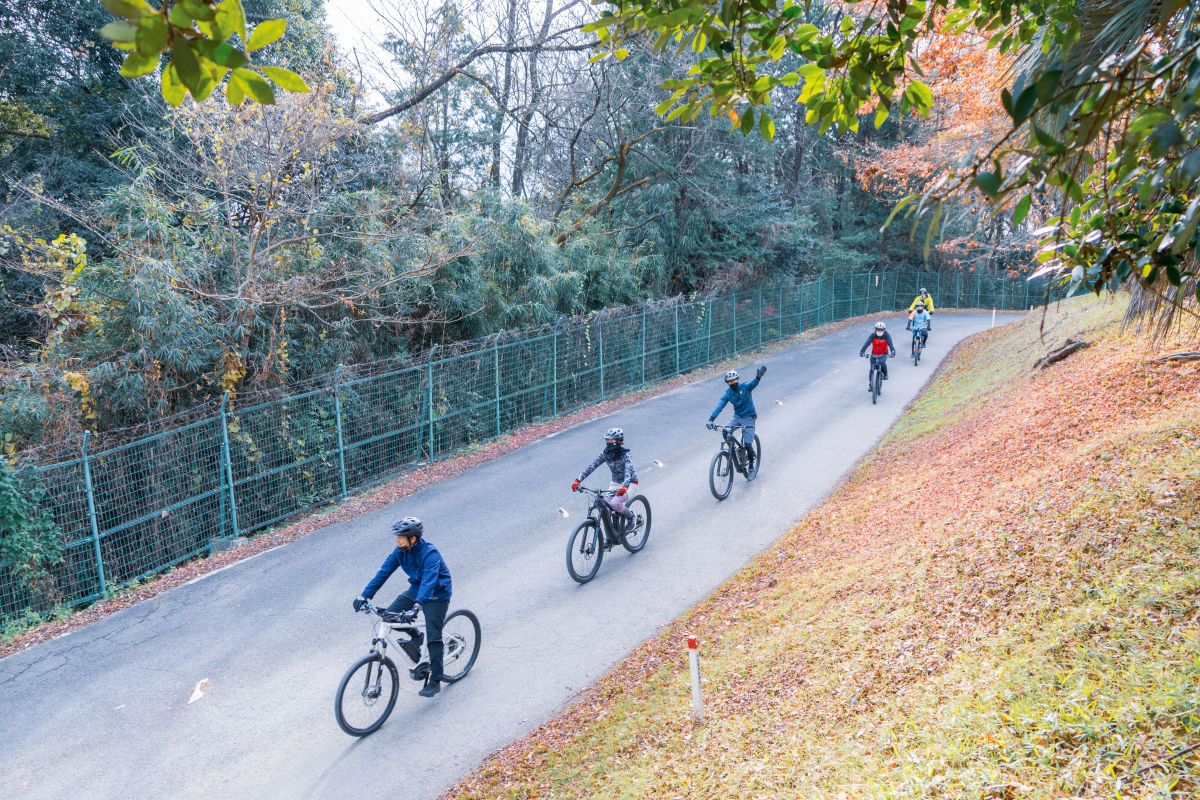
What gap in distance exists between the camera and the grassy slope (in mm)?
3889

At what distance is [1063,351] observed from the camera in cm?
1376

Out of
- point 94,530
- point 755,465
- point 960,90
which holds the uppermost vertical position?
point 960,90

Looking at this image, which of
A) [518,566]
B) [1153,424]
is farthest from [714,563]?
[1153,424]

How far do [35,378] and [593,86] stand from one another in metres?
16.6

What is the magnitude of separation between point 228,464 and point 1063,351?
14341mm

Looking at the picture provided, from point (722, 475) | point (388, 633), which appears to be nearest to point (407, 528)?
point (388, 633)

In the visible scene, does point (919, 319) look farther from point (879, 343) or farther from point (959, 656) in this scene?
point (959, 656)

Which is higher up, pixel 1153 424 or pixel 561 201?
pixel 561 201

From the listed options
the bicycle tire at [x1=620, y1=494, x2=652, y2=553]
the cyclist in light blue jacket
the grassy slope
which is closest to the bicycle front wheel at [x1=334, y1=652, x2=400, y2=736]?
the grassy slope

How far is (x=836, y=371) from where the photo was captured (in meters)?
22.0

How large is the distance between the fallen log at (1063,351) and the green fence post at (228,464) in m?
14.1

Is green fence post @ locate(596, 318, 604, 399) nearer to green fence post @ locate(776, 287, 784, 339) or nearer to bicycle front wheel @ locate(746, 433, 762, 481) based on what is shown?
bicycle front wheel @ locate(746, 433, 762, 481)

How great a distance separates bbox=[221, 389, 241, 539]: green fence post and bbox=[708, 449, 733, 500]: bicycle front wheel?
276 inches

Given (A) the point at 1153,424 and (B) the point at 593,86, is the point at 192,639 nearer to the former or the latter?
(A) the point at 1153,424
